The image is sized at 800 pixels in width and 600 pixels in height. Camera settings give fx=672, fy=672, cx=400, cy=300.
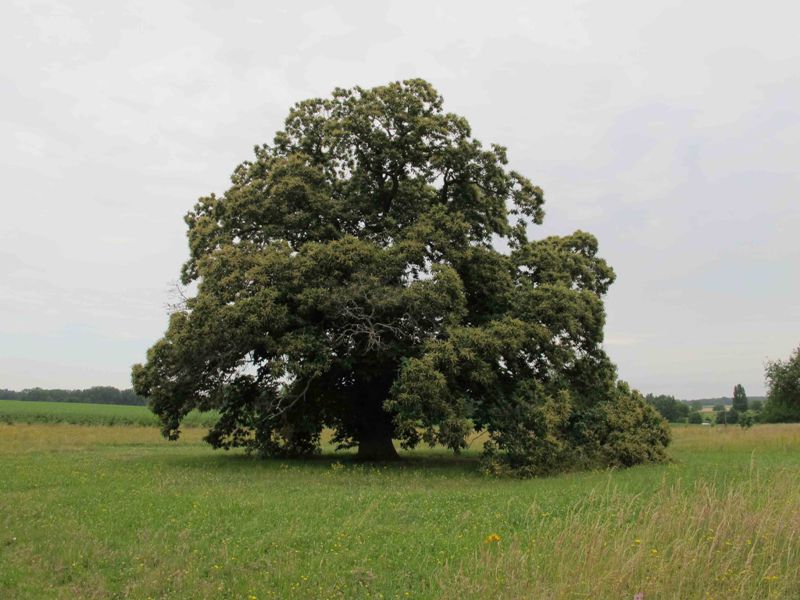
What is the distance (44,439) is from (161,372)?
58.3 feet

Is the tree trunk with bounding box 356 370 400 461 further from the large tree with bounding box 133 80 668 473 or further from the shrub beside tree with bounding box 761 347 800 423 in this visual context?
the shrub beside tree with bounding box 761 347 800 423

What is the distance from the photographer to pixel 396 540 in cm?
1023

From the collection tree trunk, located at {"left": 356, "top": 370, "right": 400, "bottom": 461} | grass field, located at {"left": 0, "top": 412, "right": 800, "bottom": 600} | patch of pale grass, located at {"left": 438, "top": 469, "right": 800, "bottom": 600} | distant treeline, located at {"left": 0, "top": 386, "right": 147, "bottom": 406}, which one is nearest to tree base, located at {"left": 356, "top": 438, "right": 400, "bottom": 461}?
tree trunk, located at {"left": 356, "top": 370, "right": 400, "bottom": 461}

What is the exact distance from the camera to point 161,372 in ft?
68.6

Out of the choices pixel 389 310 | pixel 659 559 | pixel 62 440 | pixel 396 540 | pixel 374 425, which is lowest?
pixel 62 440

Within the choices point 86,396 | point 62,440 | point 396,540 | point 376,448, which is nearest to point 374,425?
point 376,448

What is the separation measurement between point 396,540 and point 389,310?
10622mm

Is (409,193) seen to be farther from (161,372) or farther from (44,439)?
(44,439)

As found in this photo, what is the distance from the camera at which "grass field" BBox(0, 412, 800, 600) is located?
773 cm

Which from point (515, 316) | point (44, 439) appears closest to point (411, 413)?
point (515, 316)

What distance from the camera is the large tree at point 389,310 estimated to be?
762 inches

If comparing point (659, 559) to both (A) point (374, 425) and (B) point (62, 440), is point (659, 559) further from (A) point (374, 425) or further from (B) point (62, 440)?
(B) point (62, 440)

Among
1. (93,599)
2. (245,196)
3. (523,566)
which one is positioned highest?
(245,196)

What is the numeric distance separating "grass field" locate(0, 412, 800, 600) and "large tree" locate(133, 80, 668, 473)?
371cm
